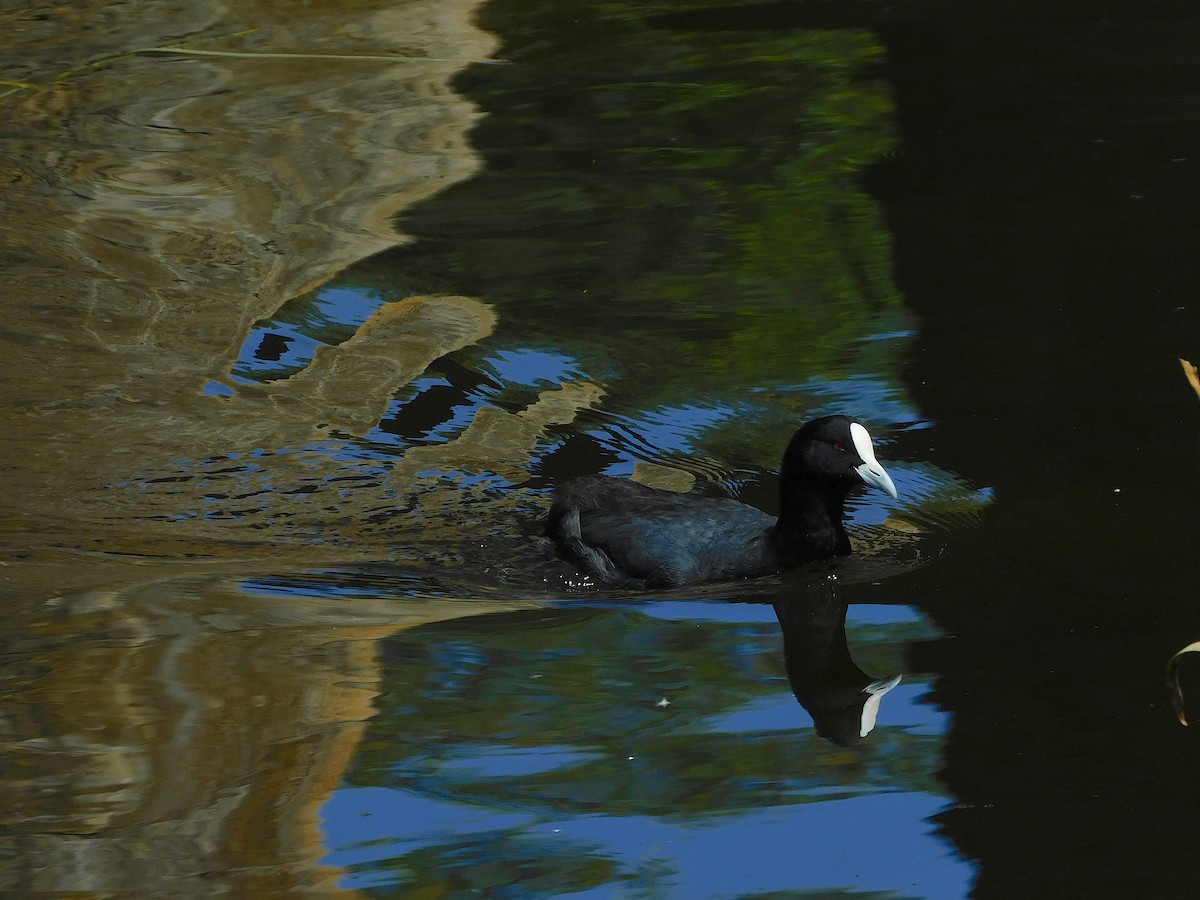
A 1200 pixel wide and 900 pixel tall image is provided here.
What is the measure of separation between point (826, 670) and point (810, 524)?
1.04 metres

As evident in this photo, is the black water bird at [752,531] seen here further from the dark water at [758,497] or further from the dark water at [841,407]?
Result: the dark water at [841,407]

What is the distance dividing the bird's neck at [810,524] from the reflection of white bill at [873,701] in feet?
3.81

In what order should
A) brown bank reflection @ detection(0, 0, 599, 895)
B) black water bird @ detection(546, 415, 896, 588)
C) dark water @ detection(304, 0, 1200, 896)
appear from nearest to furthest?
dark water @ detection(304, 0, 1200, 896), brown bank reflection @ detection(0, 0, 599, 895), black water bird @ detection(546, 415, 896, 588)

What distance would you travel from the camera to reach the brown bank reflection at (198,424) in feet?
15.3

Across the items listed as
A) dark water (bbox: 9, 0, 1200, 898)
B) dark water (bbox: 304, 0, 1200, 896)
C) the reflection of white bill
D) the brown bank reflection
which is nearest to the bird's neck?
dark water (bbox: 9, 0, 1200, 898)

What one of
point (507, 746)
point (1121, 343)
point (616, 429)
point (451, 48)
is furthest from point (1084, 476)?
point (451, 48)

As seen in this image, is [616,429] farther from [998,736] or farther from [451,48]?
→ [451,48]

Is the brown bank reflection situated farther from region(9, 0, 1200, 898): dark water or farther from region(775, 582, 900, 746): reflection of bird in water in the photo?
region(775, 582, 900, 746): reflection of bird in water

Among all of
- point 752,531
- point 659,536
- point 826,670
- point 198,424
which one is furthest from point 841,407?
point 198,424

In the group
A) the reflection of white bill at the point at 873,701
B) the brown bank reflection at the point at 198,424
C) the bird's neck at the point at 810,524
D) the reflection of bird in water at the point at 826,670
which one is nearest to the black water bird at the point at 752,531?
the bird's neck at the point at 810,524

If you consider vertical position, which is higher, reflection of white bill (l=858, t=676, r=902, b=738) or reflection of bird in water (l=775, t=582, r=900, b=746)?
reflection of white bill (l=858, t=676, r=902, b=738)

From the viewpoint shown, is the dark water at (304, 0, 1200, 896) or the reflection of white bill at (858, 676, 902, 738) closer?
the dark water at (304, 0, 1200, 896)

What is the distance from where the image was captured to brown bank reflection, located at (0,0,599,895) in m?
4.67

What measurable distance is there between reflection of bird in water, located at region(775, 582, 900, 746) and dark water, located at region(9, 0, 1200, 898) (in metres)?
0.02
